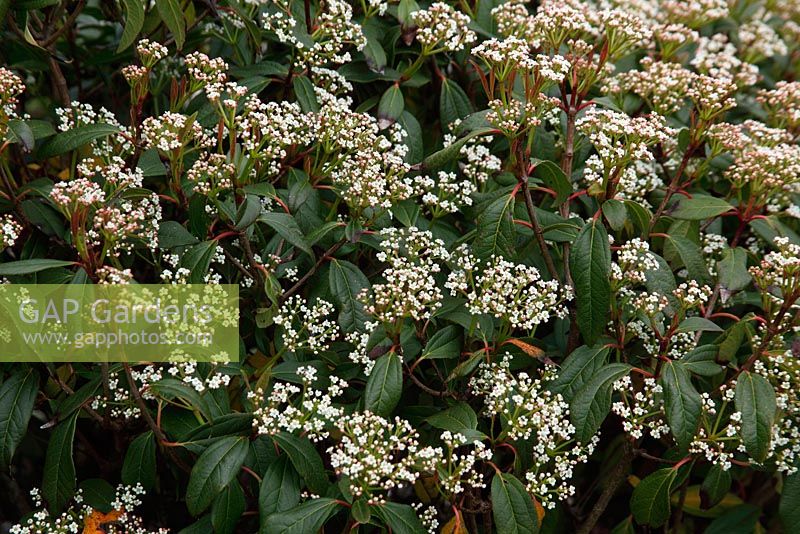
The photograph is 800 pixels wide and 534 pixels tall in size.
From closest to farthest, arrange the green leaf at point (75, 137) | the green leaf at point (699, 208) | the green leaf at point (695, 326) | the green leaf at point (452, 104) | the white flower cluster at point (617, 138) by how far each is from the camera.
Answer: the white flower cluster at point (617, 138), the green leaf at point (695, 326), the green leaf at point (75, 137), the green leaf at point (699, 208), the green leaf at point (452, 104)

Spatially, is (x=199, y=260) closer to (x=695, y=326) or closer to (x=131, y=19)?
(x=131, y=19)

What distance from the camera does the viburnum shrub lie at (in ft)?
8.71

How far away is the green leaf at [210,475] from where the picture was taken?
255 cm

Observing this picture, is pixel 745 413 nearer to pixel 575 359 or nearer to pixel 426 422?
pixel 575 359

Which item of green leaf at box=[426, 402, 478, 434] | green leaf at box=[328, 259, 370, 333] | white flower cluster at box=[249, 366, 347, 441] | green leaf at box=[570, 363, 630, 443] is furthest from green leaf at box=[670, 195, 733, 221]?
white flower cluster at box=[249, 366, 347, 441]

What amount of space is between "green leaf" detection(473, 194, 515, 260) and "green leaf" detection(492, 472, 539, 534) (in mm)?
803

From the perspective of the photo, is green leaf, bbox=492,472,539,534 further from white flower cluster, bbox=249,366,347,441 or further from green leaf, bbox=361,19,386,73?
A: green leaf, bbox=361,19,386,73

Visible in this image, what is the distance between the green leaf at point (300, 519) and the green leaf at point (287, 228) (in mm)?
868

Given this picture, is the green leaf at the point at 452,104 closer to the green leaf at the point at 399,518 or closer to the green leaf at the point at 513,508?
the green leaf at the point at 513,508

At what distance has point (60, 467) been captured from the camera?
2.80m

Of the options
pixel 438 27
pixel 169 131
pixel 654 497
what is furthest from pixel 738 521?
pixel 169 131

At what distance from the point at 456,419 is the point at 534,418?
0.91 ft

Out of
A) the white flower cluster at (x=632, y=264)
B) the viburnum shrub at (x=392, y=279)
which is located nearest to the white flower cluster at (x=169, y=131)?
the viburnum shrub at (x=392, y=279)

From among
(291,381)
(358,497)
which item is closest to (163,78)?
(291,381)
